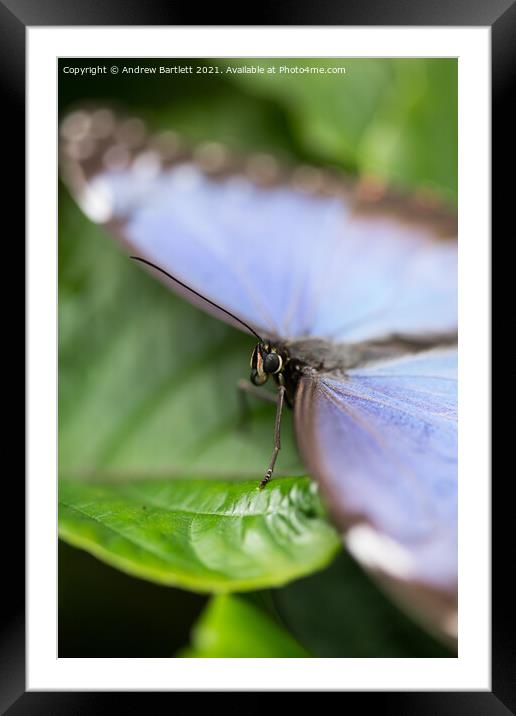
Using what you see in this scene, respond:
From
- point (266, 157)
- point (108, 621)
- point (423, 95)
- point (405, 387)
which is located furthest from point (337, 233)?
point (108, 621)

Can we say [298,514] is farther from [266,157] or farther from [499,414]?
[266,157]

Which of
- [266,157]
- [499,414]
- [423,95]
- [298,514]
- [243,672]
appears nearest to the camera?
→ [298,514]

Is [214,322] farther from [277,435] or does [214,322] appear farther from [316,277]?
[277,435]

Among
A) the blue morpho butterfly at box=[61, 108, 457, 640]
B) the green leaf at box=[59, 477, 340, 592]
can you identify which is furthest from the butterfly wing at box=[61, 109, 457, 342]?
the green leaf at box=[59, 477, 340, 592]

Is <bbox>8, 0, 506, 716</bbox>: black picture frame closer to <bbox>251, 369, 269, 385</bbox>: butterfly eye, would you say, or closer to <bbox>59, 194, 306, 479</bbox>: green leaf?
<bbox>59, 194, 306, 479</bbox>: green leaf

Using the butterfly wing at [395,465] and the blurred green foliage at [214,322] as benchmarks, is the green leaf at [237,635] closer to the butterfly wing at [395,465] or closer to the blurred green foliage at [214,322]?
the blurred green foliage at [214,322]

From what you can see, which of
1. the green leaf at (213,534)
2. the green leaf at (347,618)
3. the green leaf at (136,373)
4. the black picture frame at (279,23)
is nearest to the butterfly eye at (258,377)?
the green leaf at (136,373)

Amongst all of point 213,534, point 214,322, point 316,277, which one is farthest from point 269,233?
point 213,534
